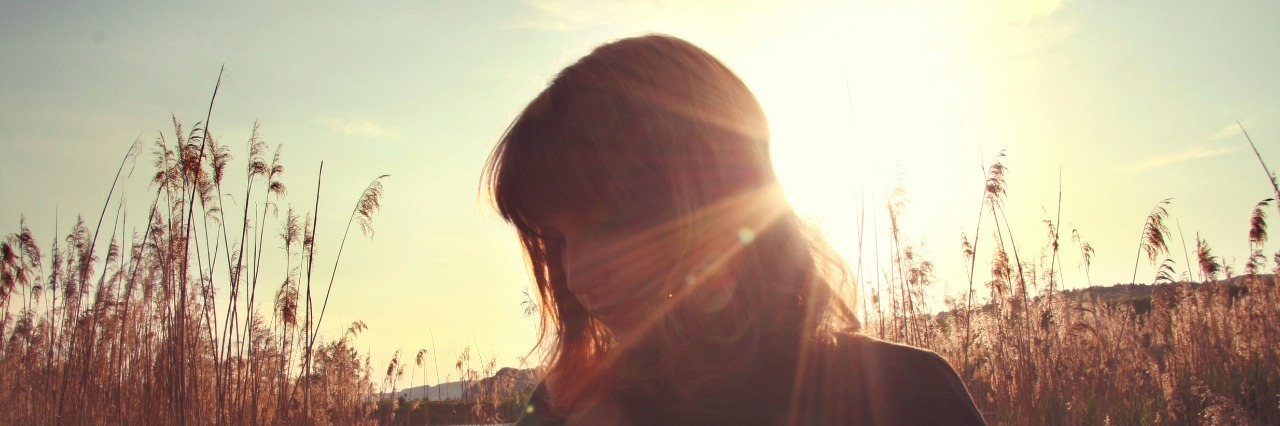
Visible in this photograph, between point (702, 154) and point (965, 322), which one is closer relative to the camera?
point (702, 154)

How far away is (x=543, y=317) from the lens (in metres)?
1.78

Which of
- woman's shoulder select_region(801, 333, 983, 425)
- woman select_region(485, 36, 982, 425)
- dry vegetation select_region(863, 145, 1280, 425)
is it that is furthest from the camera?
dry vegetation select_region(863, 145, 1280, 425)

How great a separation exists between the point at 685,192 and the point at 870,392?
0.42 m

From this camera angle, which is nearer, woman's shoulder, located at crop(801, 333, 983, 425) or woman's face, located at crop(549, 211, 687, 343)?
woman's shoulder, located at crop(801, 333, 983, 425)

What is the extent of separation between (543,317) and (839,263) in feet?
2.12

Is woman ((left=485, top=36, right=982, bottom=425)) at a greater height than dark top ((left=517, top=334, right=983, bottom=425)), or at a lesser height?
greater

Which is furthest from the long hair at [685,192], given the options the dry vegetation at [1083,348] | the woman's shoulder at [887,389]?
the dry vegetation at [1083,348]

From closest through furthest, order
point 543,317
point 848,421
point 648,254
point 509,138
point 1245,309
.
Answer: point 848,421 < point 648,254 < point 509,138 < point 543,317 < point 1245,309

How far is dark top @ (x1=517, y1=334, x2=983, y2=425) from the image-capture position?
994 millimetres

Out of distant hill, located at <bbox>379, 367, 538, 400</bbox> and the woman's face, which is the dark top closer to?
the woman's face

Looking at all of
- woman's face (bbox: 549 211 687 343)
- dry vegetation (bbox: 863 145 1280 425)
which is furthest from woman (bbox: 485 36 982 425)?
dry vegetation (bbox: 863 145 1280 425)

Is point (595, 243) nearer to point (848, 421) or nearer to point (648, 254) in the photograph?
point (648, 254)

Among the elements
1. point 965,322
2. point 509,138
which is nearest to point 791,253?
point 509,138

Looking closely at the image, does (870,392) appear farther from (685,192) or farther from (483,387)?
(483,387)
